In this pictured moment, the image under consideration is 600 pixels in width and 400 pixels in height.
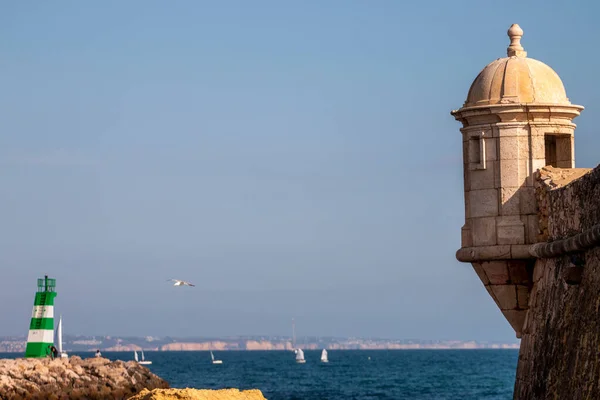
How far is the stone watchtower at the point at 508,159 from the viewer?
1238 cm

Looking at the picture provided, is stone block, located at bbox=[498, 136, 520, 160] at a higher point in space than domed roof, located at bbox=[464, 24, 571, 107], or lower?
lower

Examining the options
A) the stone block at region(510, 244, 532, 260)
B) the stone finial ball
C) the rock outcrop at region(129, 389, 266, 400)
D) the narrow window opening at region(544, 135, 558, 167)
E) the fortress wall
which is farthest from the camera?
the narrow window opening at region(544, 135, 558, 167)

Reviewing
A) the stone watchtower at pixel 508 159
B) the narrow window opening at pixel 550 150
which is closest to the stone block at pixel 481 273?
the stone watchtower at pixel 508 159

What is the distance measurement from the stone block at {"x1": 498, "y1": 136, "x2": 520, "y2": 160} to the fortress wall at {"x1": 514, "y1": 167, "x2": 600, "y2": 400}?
0.35 m

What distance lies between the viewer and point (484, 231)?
12.5 meters

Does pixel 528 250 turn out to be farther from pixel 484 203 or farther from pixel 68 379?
pixel 68 379

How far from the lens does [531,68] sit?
12594 millimetres

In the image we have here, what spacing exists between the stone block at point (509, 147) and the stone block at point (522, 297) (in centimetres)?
138

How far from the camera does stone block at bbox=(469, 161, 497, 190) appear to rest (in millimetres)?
12492

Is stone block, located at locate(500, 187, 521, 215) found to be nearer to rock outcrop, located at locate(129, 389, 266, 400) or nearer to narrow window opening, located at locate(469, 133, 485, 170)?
narrow window opening, located at locate(469, 133, 485, 170)

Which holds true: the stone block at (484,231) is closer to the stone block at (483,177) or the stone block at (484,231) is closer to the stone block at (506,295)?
the stone block at (483,177)

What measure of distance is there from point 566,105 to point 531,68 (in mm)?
545

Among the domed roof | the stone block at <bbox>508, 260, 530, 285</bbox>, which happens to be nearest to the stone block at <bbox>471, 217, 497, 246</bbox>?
the stone block at <bbox>508, 260, 530, 285</bbox>

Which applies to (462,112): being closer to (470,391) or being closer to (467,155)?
(467,155)
